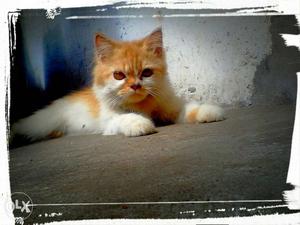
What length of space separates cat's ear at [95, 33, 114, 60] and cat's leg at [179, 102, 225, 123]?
29 cm

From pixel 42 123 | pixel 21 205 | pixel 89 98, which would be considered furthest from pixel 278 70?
pixel 21 205

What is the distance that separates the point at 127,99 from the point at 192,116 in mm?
209

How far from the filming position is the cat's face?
1.24 metres

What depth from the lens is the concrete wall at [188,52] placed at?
1.19 metres

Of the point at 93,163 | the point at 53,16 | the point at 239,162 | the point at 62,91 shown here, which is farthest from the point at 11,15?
the point at 239,162

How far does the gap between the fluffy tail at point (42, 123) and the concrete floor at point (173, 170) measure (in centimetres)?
10

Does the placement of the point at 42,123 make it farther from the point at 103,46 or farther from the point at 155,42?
the point at 155,42

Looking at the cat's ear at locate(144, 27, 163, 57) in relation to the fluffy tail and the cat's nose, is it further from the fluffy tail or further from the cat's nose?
the fluffy tail

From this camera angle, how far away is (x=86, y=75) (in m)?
1.27

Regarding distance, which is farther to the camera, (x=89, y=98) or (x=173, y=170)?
(x=89, y=98)

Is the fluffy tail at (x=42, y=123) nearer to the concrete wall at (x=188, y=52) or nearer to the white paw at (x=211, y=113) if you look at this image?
the concrete wall at (x=188, y=52)

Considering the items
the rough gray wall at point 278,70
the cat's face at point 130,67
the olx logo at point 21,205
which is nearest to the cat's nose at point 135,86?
the cat's face at point 130,67

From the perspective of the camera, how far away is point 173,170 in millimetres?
1165

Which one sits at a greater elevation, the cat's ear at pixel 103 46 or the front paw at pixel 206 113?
the cat's ear at pixel 103 46
